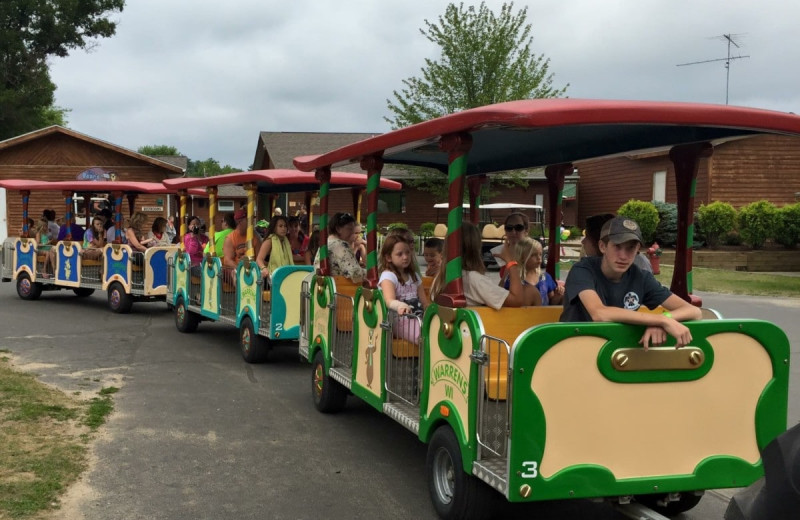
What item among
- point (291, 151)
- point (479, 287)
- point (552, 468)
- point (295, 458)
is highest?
point (291, 151)

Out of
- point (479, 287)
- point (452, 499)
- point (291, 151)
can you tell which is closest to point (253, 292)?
point (479, 287)

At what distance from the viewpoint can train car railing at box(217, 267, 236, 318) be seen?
35.1 feet

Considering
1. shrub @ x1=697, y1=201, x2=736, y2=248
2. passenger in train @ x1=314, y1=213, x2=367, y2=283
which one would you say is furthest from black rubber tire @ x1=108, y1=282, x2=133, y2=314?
shrub @ x1=697, y1=201, x2=736, y2=248

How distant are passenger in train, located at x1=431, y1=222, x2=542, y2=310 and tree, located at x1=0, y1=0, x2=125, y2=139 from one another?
4112 centimetres

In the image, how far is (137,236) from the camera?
1505cm

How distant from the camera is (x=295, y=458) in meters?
6.07

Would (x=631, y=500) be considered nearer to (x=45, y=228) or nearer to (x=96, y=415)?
(x=96, y=415)

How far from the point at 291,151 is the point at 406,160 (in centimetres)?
3714

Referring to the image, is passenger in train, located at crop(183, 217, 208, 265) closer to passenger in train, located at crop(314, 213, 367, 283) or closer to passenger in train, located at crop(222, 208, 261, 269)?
passenger in train, located at crop(222, 208, 261, 269)

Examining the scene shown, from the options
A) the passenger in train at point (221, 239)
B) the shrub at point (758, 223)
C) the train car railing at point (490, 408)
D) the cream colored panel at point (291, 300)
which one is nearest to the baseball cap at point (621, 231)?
the train car railing at point (490, 408)

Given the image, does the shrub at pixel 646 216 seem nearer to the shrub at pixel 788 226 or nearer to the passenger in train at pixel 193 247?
the shrub at pixel 788 226

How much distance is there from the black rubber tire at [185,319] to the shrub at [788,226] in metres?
21.0

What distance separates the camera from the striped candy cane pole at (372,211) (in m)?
6.21

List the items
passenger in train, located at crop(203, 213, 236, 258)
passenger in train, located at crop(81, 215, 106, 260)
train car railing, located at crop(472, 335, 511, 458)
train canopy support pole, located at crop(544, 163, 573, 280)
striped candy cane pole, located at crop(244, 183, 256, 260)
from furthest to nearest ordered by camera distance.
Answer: passenger in train, located at crop(81, 215, 106, 260), passenger in train, located at crop(203, 213, 236, 258), striped candy cane pole, located at crop(244, 183, 256, 260), train canopy support pole, located at crop(544, 163, 573, 280), train car railing, located at crop(472, 335, 511, 458)
